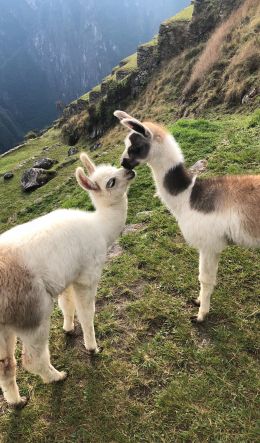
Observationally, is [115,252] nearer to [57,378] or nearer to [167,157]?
[167,157]

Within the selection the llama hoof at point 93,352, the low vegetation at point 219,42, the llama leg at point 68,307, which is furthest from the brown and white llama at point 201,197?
the low vegetation at point 219,42

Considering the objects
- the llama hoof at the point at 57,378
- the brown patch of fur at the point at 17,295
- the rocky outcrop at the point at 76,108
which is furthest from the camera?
Result: the rocky outcrop at the point at 76,108

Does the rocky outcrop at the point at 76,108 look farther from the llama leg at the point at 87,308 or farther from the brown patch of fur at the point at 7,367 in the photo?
the brown patch of fur at the point at 7,367

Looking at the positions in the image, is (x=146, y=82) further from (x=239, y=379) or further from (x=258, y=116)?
(x=239, y=379)

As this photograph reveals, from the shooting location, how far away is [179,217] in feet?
17.4

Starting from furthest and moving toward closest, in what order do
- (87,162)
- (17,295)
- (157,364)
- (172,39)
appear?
1. (172,39)
2. (87,162)
3. (157,364)
4. (17,295)

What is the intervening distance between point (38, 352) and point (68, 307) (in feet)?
3.53

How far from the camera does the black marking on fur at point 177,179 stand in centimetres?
519

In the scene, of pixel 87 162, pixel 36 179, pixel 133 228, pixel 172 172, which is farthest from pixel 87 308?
pixel 36 179

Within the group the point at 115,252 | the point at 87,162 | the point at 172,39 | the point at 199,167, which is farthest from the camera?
the point at 172,39

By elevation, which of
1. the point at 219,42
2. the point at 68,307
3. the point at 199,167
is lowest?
the point at 219,42

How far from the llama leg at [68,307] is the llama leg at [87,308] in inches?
15.3

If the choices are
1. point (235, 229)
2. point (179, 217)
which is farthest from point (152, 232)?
point (235, 229)

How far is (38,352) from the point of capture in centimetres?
408
